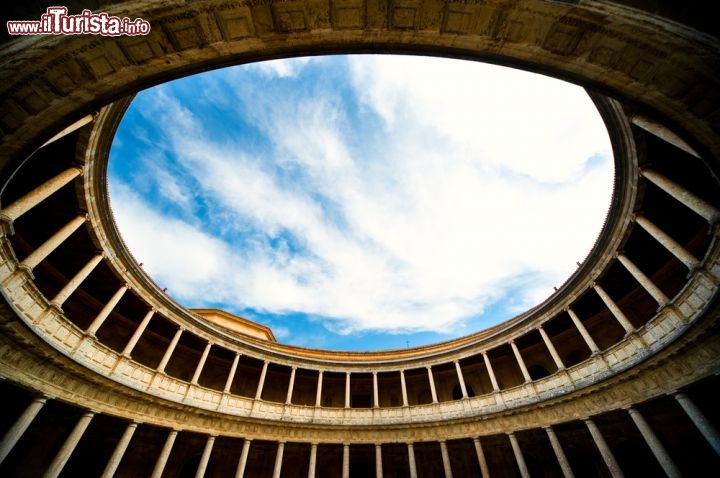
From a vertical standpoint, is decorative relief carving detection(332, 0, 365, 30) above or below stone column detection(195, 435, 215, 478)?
above

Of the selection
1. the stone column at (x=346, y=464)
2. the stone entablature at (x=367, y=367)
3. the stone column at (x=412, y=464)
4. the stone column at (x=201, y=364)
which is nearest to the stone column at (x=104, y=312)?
the stone entablature at (x=367, y=367)

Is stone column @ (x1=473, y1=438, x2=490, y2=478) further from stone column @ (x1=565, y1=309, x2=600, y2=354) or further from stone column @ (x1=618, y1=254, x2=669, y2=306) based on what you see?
stone column @ (x1=618, y1=254, x2=669, y2=306)

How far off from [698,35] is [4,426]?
18.8 meters

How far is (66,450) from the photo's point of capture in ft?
30.7

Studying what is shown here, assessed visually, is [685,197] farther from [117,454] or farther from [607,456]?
[117,454]

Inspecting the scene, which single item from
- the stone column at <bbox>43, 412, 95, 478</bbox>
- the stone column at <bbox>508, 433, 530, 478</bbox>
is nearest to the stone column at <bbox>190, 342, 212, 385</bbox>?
the stone column at <bbox>43, 412, 95, 478</bbox>

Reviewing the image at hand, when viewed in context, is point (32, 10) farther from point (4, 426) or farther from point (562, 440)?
point (562, 440)

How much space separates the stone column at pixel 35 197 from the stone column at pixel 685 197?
17.2 m

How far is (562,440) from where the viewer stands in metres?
14.9

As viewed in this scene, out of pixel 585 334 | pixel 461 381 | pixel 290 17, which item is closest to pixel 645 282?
pixel 585 334

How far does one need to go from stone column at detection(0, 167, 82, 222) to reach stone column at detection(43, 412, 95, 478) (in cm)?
707

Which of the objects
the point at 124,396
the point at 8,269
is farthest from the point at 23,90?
the point at 124,396

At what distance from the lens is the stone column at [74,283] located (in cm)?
949

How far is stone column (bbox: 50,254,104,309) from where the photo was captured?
9493 millimetres
